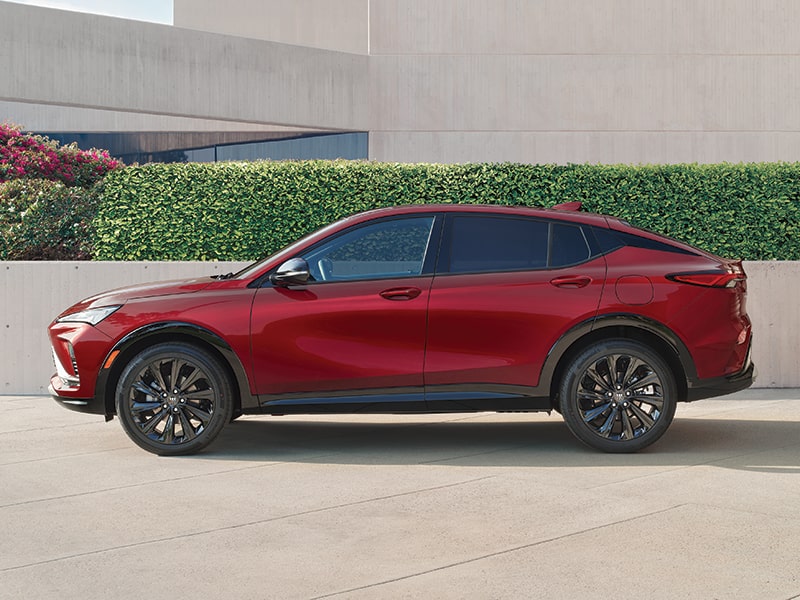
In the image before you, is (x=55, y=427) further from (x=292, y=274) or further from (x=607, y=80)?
(x=607, y=80)

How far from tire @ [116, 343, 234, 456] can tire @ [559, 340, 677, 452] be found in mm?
2450

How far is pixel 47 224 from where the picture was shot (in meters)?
13.2

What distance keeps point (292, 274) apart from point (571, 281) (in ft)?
6.43

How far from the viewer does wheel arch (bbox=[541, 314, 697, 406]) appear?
26.7 ft

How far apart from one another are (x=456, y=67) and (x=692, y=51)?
4651mm

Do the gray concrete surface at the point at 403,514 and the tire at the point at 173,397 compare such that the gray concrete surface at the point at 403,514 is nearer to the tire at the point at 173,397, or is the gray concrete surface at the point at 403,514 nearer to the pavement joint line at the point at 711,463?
the pavement joint line at the point at 711,463

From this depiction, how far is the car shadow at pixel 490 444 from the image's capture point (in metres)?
8.08

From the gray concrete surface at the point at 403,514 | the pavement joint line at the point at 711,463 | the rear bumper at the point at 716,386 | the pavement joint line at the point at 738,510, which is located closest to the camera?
the gray concrete surface at the point at 403,514

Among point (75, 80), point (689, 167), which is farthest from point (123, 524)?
point (75, 80)

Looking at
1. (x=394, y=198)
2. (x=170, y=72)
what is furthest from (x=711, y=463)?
(x=170, y=72)

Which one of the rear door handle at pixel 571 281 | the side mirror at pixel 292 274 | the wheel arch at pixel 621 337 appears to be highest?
the side mirror at pixel 292 274

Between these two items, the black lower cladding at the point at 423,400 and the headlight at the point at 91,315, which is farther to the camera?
the headlight at the point at 91,315

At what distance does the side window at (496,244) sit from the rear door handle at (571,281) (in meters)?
0.17

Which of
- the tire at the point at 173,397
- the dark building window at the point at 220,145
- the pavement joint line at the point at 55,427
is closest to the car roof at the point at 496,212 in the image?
the tire at the point at 173,397
